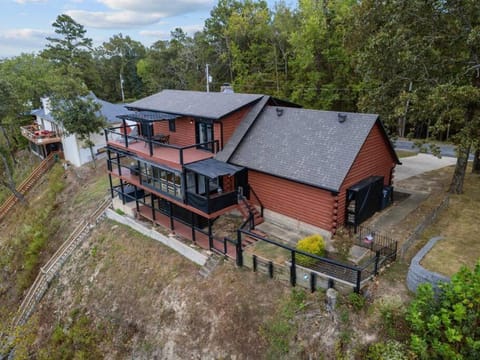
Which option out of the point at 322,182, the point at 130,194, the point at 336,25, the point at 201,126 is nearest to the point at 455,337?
the point at 322,182

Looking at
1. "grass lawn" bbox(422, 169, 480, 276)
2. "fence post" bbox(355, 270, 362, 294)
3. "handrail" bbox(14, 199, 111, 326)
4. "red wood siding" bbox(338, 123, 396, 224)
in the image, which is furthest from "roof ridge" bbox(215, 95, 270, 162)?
"handrail" bbox(14, 199, 111, 326)

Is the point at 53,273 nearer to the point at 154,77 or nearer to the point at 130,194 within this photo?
the point at 130,194

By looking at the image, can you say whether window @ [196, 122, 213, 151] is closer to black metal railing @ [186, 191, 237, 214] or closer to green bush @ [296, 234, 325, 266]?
black metal railing @ [186, 191, 237, 214]

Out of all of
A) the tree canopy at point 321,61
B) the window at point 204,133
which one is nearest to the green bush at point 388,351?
the tree canopy at point 321,61

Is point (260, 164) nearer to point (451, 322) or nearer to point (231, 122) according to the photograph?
point (231, 122)

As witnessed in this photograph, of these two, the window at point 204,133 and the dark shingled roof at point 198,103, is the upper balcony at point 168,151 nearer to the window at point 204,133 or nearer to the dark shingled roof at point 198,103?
the window at point 204,133

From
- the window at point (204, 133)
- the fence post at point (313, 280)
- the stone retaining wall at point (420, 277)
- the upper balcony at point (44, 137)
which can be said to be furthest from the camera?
the upper balcony at point (44, 137)

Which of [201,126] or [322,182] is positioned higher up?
[201,126]
